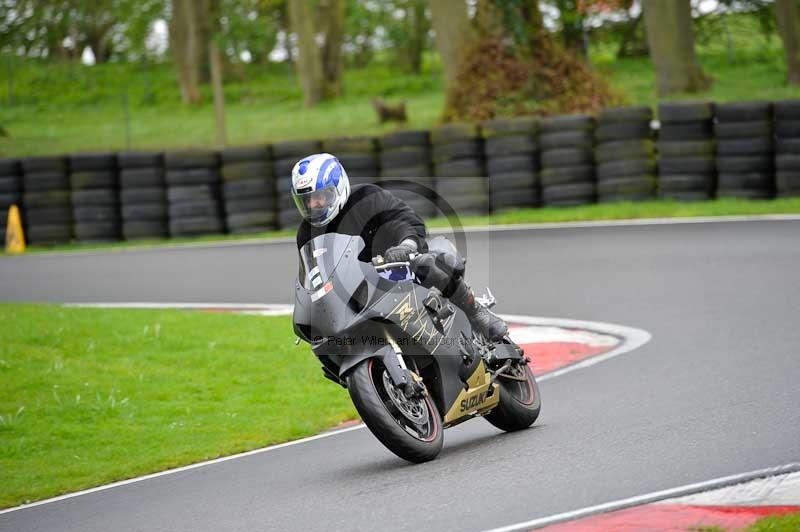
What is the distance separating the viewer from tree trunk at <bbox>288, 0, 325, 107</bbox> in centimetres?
3684

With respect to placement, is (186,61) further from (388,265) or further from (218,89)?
(388,265)

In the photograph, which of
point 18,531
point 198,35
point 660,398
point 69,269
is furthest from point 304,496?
point 198,35

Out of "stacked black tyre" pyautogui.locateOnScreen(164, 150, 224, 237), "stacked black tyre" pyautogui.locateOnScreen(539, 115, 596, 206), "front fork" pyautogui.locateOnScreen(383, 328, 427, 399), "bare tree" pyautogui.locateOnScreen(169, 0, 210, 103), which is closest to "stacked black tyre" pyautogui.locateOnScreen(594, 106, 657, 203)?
"stacked black tyre" pyautogui.locateOnScreen(539, 115, 596, 206)

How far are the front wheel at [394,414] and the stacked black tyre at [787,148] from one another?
12.2 m

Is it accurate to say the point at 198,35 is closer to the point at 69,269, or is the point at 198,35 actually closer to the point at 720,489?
the point at 69,269

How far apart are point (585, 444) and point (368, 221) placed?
65.9 inches

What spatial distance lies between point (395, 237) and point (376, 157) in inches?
538

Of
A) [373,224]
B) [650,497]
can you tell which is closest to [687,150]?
[373,224]

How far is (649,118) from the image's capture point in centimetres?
1908

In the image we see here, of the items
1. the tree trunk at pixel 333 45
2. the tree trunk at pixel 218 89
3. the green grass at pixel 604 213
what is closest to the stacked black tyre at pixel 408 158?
the green grass at pixel 604 213

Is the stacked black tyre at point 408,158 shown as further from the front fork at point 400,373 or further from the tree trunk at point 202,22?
the tree trunk at point 202,22

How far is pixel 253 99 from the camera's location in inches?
1612

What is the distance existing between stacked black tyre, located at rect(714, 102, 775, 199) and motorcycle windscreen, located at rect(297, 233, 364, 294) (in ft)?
40.4

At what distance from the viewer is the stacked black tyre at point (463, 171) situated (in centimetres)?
2020
